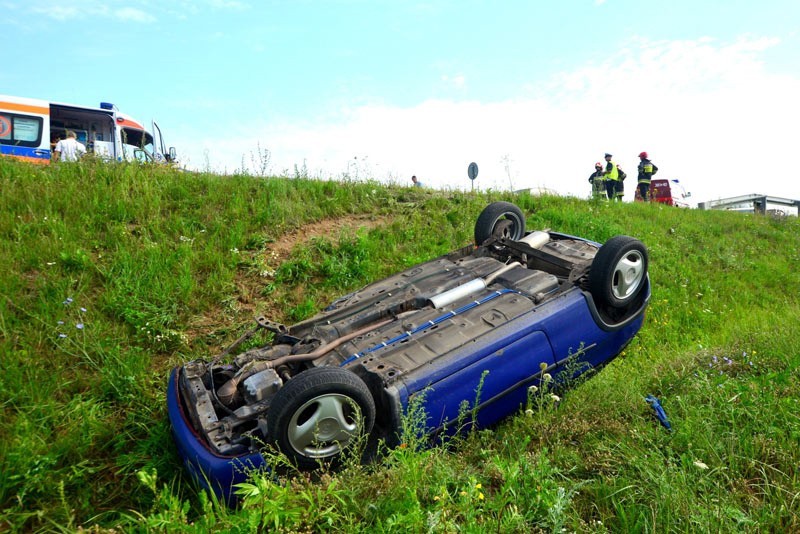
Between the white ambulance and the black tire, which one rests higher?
the white ambulance

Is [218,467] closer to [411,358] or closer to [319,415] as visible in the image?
[319,415]

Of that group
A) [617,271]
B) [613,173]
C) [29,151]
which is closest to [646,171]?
[613,173]

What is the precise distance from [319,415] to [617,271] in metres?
2.56

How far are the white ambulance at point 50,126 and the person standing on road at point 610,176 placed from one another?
11.5m

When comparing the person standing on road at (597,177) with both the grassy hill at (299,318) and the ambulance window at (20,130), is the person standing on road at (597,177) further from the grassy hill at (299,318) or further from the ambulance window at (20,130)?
the ambulance window at (20,130)

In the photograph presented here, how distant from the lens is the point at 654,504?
7.52ft

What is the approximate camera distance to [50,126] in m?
14.2

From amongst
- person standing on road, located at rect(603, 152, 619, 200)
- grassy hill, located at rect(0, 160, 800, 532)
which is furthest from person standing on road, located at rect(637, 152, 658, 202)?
grassy hill, located at rect(0, 160, 800, 532)

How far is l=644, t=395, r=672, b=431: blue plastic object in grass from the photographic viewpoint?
3.05 metres

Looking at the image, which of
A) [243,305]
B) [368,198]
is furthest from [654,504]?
[368,198]

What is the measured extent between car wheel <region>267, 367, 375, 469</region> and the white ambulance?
11.2 metres

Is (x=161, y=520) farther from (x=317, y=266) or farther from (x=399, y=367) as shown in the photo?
(x=317, y=266)

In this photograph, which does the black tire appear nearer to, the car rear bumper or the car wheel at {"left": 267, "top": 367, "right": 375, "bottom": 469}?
the car wheel at {"left": 267, "top": 367, "right": 375, "bottom": 469}

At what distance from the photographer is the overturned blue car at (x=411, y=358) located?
2709 millimetres
